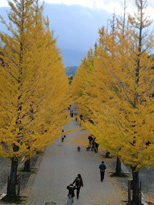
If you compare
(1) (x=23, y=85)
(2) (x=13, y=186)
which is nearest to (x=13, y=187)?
(2) (x=13, y=186)

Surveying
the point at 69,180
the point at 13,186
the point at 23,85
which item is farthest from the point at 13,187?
the point at 23,85

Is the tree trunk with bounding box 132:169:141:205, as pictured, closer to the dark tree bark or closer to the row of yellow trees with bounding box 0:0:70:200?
the row of yellow trees with bounding box 0:0:70:200

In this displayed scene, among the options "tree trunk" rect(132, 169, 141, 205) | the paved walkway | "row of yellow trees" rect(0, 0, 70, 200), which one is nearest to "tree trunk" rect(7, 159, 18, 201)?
"row of yellow trees" rect(0, 0, 70, 200)

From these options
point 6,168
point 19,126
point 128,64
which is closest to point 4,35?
point 19,126

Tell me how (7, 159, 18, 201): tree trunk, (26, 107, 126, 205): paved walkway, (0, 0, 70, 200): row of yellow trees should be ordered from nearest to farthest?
1. (0, 0, 70, 200): row of yellow trees
2. (7, 159, 18, 201): tree trunk
3. (26, 107, 126, 205): paved walkway

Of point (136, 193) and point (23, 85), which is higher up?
point (23, 85)

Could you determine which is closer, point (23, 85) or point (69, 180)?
point (23, 85)

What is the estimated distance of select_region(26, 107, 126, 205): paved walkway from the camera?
11.0m

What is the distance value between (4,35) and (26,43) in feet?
3.18

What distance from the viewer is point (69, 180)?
44.0ft

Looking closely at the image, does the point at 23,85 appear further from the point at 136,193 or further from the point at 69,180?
the point at 136,193

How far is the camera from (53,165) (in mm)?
16484

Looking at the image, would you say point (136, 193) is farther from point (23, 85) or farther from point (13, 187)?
point (23, 85)

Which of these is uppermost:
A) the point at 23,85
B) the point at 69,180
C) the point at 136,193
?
the point at 23,85
